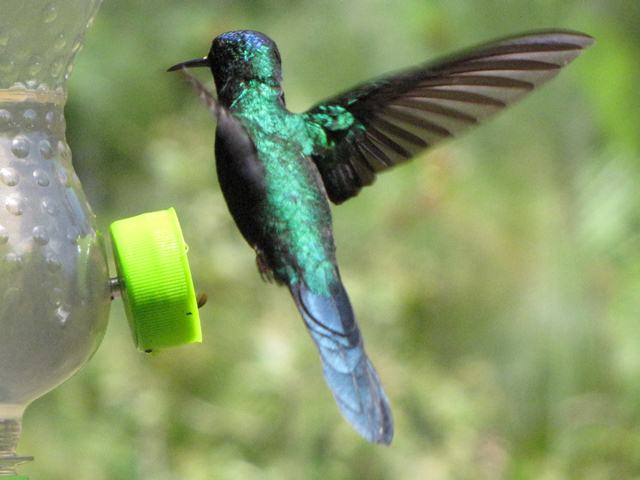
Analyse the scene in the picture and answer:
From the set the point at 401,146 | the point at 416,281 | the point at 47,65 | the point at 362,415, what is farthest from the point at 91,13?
the point at 416,281

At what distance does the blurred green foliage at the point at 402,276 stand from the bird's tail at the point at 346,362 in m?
2.14

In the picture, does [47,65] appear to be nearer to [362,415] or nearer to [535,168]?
[362,415]

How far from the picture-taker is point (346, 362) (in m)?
2.50

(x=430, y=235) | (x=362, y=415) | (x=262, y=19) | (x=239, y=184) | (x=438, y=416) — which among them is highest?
(x=239, y=184)

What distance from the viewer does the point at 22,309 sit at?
2350 millimetres

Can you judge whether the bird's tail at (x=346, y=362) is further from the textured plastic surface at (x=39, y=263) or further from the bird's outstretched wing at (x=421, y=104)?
the textured plastic surface at (x=39, y=263)

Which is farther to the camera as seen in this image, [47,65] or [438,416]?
[438,416]

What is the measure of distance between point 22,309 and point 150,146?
9.42 feet

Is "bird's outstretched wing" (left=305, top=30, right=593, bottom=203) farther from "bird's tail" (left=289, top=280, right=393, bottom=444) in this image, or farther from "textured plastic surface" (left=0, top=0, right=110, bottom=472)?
"textured plastic surface" (left=0, top=0, right=110, bottom=472)

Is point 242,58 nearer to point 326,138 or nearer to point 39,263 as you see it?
point 326,138

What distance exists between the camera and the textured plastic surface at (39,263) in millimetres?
2355

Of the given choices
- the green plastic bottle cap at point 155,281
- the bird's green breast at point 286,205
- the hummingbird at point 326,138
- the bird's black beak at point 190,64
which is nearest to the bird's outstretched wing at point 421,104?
the hummingbird at point 326,138

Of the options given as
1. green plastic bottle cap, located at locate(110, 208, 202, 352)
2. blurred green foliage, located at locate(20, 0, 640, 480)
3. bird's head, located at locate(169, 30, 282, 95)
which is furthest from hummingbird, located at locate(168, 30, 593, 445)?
blurred green foliage, located at locate(20, 0, 640, 480)

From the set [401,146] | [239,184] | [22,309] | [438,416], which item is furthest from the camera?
[438,416]
